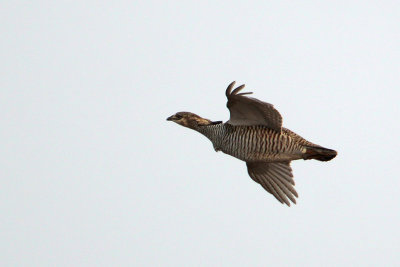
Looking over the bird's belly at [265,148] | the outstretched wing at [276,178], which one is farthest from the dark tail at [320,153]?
the outstretched wing at [276,178]

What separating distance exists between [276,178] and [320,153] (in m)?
1.42

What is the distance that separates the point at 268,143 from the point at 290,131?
50cm

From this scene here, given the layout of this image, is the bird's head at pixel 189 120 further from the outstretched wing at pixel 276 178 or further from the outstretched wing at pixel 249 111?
the outstretched wing at pixel 276 178

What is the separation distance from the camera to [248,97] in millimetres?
13469

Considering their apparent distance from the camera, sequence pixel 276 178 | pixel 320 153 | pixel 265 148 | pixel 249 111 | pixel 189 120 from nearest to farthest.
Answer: pixel 249 111 → pixel 265 148 → pixel 320 153 → pixel 189 120 → pixel 276 178

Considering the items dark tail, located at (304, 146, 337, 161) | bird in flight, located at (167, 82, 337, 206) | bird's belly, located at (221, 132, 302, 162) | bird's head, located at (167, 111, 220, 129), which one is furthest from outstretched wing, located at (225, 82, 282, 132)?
bird's head, located at (167, 111, 220, 129)

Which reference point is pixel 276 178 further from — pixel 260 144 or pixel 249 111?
pixel 249 111

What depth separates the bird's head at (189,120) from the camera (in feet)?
49.3

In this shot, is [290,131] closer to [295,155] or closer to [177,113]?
[295,155]

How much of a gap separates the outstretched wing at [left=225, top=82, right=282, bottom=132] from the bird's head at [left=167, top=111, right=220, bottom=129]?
2.97 feet

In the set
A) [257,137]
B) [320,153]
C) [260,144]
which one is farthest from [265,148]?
[320,153]

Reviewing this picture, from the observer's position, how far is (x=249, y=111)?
1381 cm

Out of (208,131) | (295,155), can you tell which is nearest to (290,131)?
(295,155)

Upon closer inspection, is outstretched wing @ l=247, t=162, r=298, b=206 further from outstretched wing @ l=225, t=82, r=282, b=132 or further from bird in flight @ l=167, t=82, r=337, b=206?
Result: outstretched wing @ l=225, t=82, r=282, b=132
